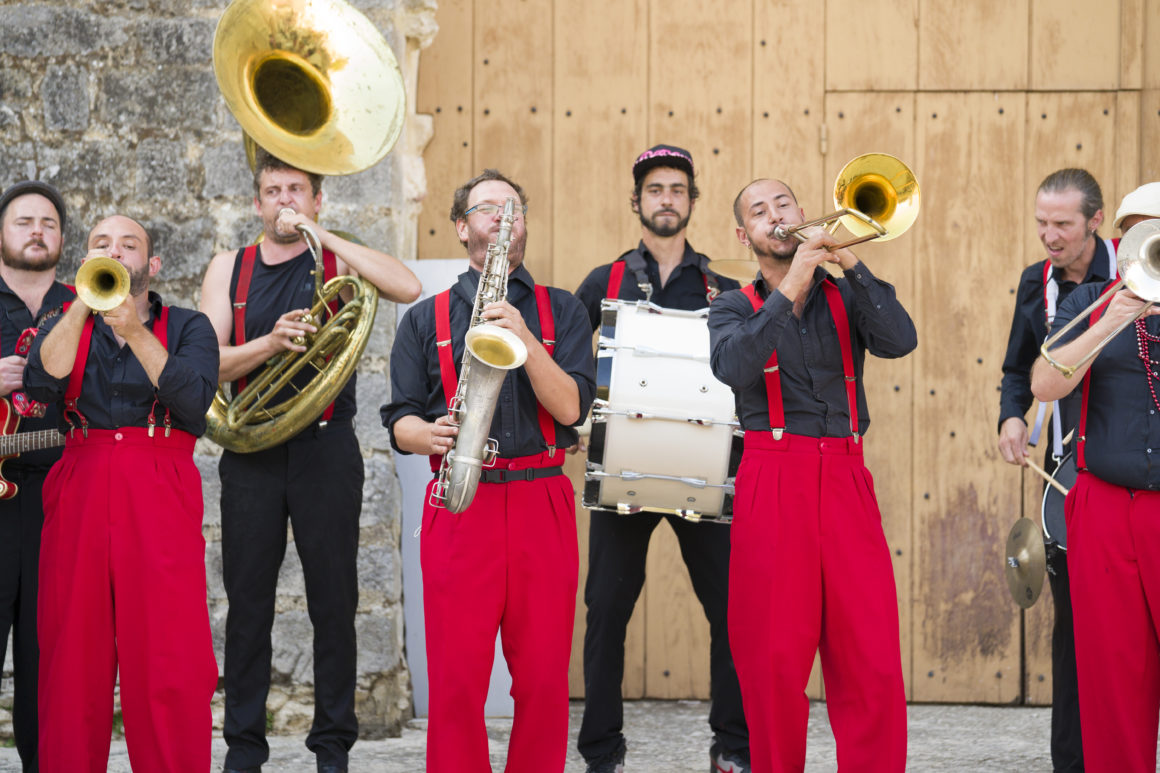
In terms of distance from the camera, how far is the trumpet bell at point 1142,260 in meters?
3.33

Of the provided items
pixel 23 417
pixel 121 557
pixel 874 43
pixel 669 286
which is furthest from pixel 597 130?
pixel 121 557

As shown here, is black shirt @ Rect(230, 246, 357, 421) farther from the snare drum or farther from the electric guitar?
the snare drum

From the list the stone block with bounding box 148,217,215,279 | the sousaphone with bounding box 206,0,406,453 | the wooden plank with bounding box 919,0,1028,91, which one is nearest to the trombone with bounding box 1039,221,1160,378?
the wooden plank with bounding box 919,0,1028,91

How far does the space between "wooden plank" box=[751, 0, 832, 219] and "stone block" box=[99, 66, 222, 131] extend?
2.23 meters

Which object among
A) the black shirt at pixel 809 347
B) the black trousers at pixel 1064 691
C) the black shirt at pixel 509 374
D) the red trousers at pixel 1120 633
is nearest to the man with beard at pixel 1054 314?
the black trousers at pixel 1064 691

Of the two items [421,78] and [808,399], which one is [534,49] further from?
[808,399]

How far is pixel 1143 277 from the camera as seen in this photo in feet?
11.0

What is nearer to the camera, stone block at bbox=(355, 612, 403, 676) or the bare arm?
the bare arm

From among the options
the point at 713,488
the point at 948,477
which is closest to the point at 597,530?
the point at 713,488

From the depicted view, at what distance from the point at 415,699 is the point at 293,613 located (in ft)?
2.00

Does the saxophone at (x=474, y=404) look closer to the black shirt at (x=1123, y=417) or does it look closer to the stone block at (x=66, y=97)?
the black shirt at (x=1123, y=417)

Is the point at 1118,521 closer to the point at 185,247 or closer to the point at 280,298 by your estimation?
the point at 280,298

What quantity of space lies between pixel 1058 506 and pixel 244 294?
9.22ft

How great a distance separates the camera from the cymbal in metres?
4.26
